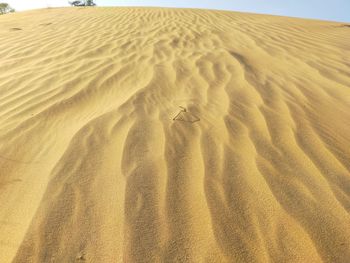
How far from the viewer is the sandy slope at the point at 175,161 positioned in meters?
1.33

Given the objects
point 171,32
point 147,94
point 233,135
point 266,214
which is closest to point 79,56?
point 147,94

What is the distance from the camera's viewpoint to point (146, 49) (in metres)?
4.44

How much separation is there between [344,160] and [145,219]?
1270 millimetres

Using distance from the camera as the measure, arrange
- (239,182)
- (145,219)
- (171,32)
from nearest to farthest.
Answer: (145,219)
(239,182)
(171,32)

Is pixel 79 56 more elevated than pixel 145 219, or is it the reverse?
pixel 145 219

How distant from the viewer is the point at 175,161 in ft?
6.03

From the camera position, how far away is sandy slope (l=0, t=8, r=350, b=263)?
52.2 inches

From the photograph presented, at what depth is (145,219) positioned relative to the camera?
1432 millimetres

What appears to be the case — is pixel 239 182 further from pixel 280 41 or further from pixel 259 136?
pixel 280 41

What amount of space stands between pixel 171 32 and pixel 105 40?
1.43 metres

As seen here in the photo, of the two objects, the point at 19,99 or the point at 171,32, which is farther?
the point at 171,32

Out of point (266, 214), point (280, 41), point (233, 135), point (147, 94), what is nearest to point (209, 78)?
point (147, 94)

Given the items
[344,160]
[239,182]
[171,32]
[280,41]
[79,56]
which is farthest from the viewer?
[171,32]

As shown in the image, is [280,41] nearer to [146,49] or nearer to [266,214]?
[146,49]
